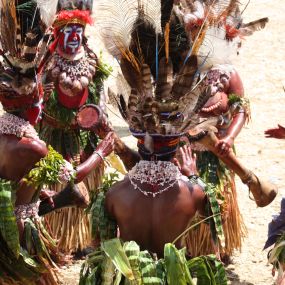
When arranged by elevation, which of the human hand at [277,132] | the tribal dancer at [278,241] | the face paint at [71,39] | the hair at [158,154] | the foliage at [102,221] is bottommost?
the tribal dancer at [278,241]

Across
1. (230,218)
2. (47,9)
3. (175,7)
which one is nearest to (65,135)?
(230,218)

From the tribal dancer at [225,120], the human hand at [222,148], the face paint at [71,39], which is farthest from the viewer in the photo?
the face paint at [71,39]

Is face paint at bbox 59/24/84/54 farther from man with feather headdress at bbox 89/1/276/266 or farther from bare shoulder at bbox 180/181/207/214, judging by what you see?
bare shoulder at bbox 180/181/207/214

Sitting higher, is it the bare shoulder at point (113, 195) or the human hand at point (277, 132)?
the human hand at point (277, 132)

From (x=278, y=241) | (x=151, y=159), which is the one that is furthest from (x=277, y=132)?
(x=151, y=159)

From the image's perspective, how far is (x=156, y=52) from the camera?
3.76 metres

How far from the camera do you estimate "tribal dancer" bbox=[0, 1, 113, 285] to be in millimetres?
3977

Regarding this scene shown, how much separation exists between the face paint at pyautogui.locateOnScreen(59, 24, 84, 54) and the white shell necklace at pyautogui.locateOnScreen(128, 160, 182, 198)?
92.7 inches

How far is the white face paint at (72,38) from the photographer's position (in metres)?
5.83

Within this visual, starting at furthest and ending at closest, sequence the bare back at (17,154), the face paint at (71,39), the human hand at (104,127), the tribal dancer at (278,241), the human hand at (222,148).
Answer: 1. the face paint at (71,39)
2. the human hand at (104,127)
3. the human hand at (222,148)
4. the tribal dancer at (278,241)
5. the bare back at (17,154)

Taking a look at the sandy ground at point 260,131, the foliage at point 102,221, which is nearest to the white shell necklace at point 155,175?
the foliage at point 102,221

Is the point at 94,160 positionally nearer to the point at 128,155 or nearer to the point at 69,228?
the point at 128,155

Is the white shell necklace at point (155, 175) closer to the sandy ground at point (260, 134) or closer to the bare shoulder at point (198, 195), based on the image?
the bare shoulder at point (198, 195)

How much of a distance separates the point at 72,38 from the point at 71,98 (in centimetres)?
49
